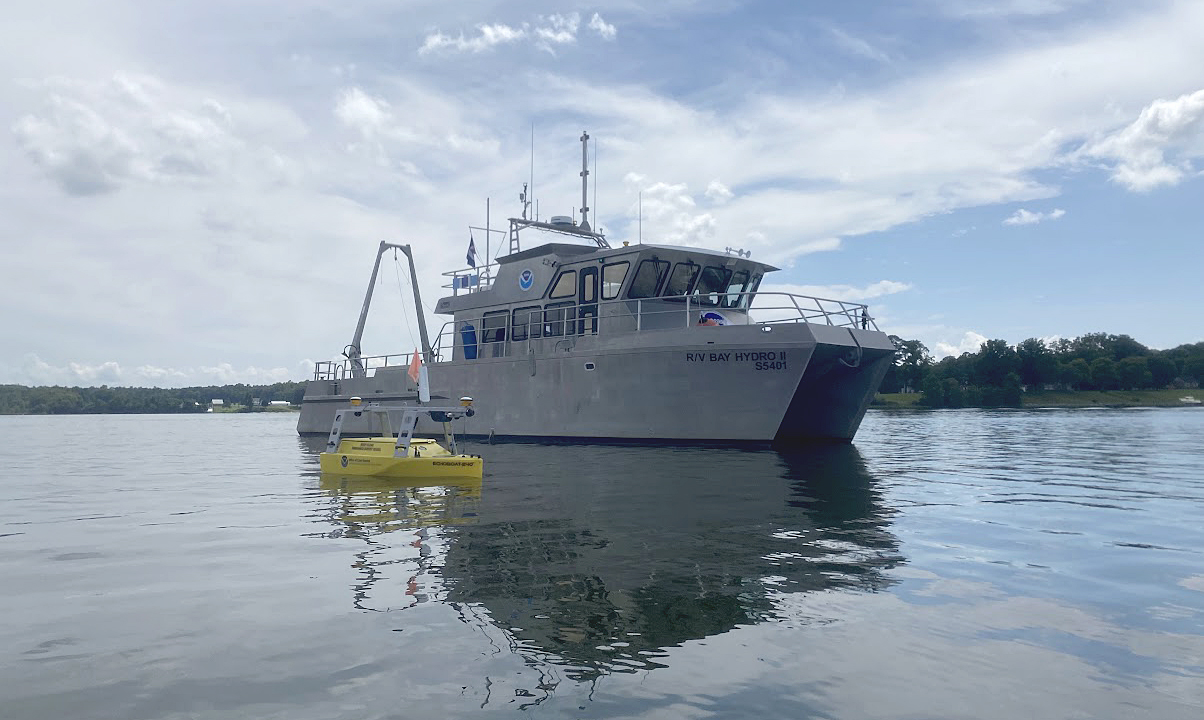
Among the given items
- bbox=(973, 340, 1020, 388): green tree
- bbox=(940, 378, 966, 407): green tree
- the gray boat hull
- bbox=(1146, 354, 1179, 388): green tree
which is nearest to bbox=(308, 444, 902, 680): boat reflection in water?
the gray boat hull

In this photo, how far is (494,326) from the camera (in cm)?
2706

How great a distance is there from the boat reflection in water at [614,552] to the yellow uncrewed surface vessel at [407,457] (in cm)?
57

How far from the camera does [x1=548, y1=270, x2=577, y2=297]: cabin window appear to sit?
79.1ft

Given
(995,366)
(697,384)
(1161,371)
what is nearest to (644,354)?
(697,384)

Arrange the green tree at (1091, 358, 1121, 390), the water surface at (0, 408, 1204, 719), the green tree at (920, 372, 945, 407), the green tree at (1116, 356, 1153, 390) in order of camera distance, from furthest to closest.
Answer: the green tree at (1116, 356, 1153, 390) → the green tree at (1091, 358, 1121, 390) → the green tree at (920, 372, 945, 407) → the water surface at (0, 408, 1204, 719)

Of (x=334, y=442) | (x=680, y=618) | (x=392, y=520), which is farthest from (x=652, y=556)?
(x=334, y=442)

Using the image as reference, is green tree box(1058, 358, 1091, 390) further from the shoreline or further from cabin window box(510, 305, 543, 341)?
cabin window box(510, 305, 543, 341)

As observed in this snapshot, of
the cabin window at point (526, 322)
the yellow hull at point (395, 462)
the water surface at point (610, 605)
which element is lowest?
the water surface at point (610, 605)

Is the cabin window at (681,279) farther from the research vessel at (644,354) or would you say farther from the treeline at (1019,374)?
the treeline at (1019,374)

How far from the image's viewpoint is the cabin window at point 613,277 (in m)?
22.5

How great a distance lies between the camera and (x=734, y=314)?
23047mm

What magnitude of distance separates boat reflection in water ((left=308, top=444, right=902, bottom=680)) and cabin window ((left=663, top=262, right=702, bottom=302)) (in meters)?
9.65

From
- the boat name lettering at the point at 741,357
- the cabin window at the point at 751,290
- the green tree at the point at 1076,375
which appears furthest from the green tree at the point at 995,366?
the boat name lettering at the point at 741,357

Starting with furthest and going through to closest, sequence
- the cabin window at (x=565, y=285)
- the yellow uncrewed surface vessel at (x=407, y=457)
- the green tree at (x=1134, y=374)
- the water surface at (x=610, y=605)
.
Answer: the green tree at (x=1134, y=374) < the cabin window at (x=565, y=285) < the yellow uncrewed surface vessel at (x=407, y=457) < the water surface at (x=610, y=605)
